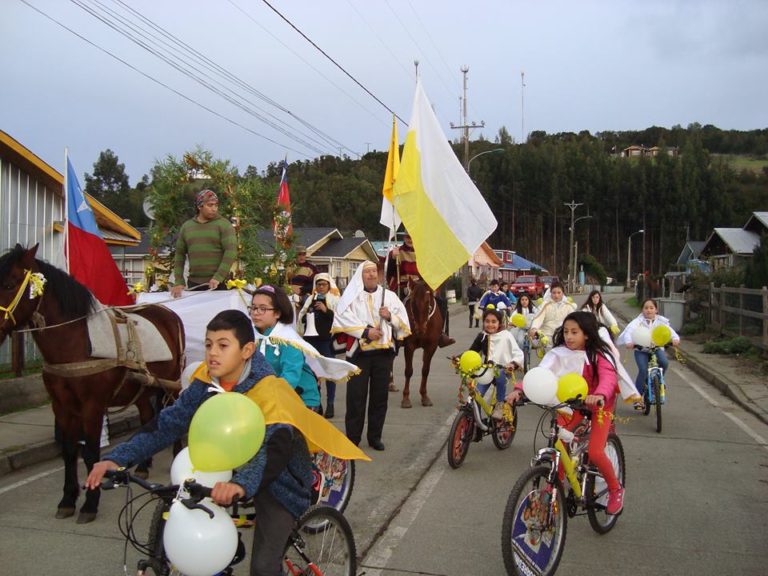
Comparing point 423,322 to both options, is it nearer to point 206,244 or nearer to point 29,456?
point 206,244

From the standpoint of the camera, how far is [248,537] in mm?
5000

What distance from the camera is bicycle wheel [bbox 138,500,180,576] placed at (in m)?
2.96

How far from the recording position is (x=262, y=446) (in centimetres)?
293

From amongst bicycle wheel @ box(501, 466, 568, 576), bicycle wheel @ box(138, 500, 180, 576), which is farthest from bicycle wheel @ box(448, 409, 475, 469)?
bicycle wheel @ box(138, 500, 180, 576)

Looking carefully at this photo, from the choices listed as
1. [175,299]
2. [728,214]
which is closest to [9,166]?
[175,299]

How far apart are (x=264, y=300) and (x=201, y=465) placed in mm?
2407

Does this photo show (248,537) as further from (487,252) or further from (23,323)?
(487,252)

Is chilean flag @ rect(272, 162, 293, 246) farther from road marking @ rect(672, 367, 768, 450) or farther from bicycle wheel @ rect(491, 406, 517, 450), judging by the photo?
road marking @ rect(672, 367, 768, 450)

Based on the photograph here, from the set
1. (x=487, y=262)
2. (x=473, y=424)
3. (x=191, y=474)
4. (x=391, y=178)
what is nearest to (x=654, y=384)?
(x=473, y=424)

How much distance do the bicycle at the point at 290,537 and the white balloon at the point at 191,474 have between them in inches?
1.7

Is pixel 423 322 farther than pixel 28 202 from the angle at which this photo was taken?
No

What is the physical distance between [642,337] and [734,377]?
4890 mm

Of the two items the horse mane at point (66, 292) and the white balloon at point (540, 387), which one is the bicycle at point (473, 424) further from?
the horse mane at point (66, 292)

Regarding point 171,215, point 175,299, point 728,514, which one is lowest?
point 728,514
